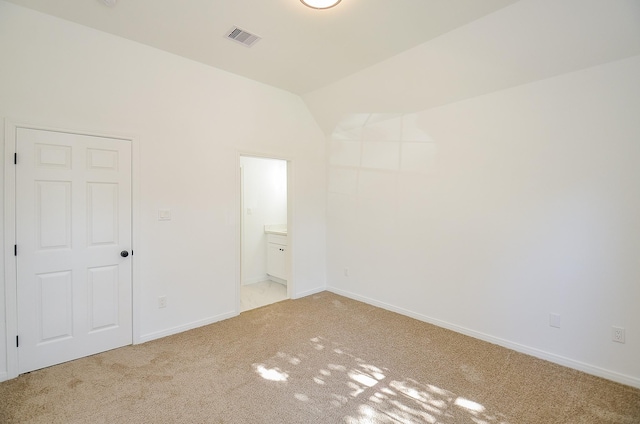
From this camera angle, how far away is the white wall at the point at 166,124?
2.41m

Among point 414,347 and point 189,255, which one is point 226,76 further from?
point 414,347

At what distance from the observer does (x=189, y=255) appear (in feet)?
10.6

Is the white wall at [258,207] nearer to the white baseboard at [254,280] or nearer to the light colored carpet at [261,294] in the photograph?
the white baseboard at [254,280]

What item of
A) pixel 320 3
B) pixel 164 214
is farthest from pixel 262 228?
pixel 320 3

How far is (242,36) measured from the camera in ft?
8.92

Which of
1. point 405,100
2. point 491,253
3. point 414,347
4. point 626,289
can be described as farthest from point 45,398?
point 626,289

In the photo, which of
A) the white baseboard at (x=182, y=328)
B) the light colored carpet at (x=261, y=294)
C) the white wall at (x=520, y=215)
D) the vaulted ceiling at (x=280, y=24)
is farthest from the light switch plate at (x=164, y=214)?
the white wall at (x=520, y=215)

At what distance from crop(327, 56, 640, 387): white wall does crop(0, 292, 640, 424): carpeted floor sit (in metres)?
0.34

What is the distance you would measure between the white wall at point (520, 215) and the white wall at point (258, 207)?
194 centimetres

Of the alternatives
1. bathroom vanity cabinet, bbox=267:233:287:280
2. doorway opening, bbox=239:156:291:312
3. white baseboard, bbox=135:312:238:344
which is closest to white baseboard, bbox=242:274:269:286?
doorway opening, bbox=239:156:291:312

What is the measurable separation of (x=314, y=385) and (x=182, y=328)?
172cm

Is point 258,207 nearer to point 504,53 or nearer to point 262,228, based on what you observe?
point 262,228

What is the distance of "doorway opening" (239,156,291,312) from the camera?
16.2ft

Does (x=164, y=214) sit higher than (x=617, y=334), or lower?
higher
